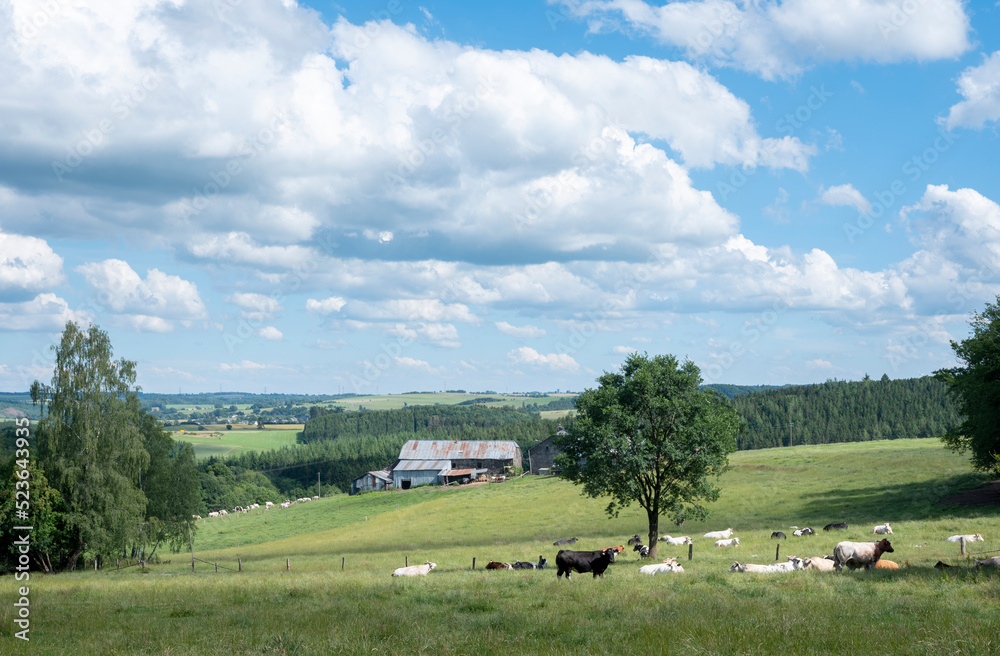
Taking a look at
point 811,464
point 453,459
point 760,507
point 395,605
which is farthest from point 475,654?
point 453,459

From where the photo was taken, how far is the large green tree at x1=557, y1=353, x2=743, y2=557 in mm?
34438

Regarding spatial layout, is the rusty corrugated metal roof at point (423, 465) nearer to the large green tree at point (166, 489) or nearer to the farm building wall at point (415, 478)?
the farm building wall at point (415, 478)

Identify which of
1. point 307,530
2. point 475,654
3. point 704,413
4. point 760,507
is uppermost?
point 704,413

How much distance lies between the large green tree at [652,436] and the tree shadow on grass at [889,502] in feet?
64.2

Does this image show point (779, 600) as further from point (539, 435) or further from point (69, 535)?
point (539, 435)

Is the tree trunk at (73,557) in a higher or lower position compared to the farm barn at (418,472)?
higher

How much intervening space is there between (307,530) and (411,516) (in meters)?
13.0

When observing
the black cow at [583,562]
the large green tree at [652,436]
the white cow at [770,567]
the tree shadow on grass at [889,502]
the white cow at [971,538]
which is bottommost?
the tree shadow on grass at [889,502]

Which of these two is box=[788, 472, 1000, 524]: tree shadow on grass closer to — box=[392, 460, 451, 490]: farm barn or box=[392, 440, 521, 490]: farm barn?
box=[392, 440, 521, 490]: farm barn

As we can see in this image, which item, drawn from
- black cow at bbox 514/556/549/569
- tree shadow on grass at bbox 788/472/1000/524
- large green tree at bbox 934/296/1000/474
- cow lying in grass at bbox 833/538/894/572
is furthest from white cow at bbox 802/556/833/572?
large green tree at bbox 934/296/1000/474

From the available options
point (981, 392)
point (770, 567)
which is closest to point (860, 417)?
point (981, 392)

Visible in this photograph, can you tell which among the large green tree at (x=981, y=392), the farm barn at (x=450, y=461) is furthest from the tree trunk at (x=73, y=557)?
the farm barn at (x=450, y=461)

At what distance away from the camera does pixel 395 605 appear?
742 inches

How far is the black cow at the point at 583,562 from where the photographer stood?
2667 cm
